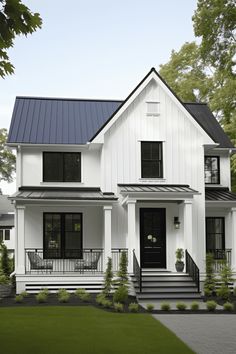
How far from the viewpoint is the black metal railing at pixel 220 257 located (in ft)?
76.7

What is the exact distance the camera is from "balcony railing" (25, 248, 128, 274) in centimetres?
2272

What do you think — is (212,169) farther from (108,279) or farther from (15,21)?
(15,21)

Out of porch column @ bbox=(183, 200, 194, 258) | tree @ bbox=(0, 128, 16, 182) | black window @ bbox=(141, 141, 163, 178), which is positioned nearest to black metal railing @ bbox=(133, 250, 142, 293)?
porch column @ bbox=(183, 200, 194, 258)

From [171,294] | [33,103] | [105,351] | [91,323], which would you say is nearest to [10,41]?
[105,351]

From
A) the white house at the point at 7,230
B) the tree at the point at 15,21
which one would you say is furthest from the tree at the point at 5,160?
the tree at the point at 15,21

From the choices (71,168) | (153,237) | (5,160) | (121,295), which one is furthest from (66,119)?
(5,160)

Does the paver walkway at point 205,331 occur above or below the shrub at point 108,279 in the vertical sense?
below

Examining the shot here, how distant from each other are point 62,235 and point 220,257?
7.08 meters

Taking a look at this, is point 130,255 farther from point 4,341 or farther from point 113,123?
point 4,341

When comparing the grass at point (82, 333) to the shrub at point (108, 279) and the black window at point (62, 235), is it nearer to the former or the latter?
the shrub at point (108, 279)

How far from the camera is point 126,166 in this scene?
77.9ft

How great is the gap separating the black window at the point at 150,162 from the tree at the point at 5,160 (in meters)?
28.8

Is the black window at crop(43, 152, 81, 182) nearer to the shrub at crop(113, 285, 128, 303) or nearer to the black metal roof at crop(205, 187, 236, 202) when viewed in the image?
the black metal roof at crop(205, 187, 236, 202)

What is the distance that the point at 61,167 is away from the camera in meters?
25.1
